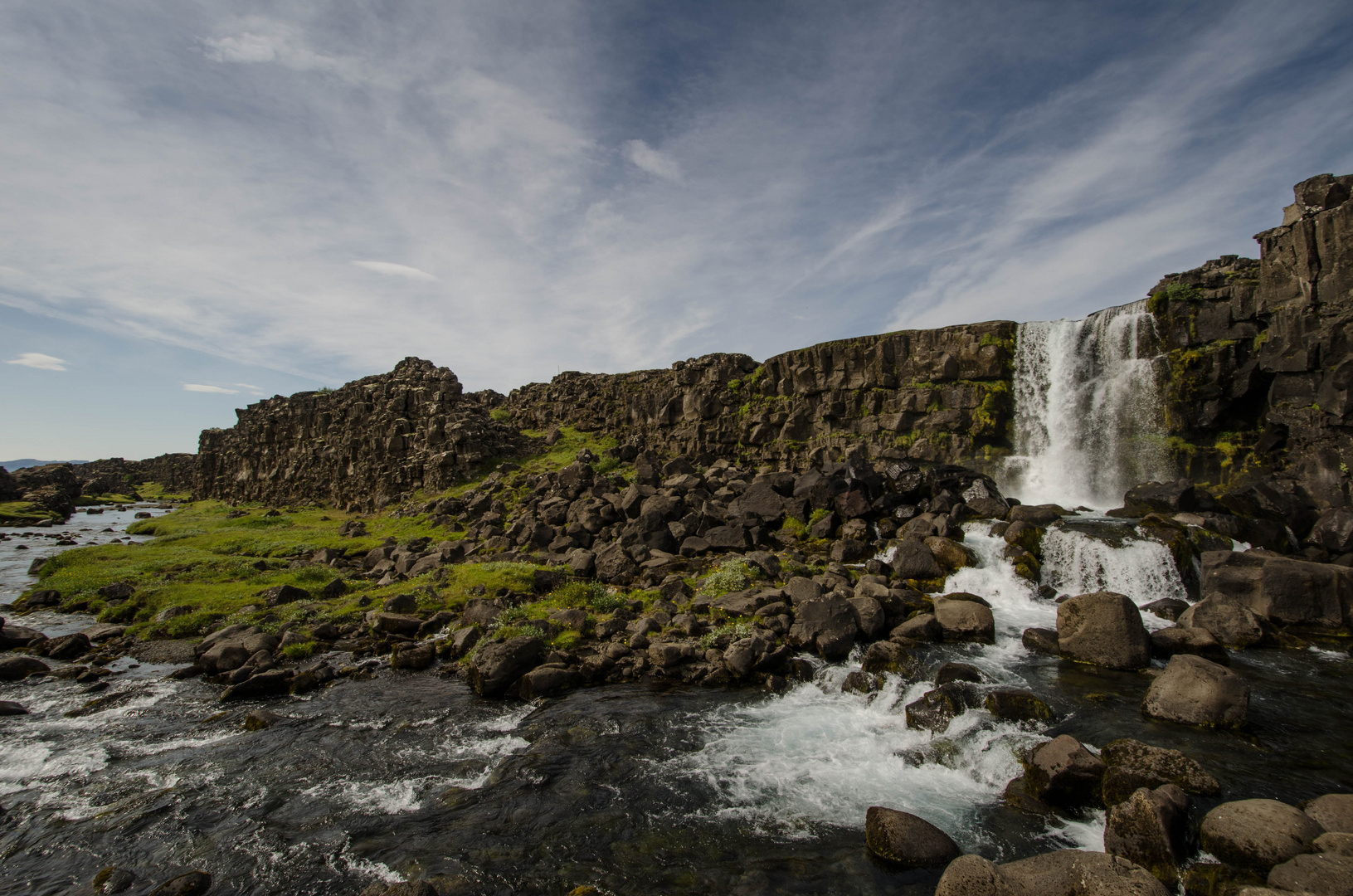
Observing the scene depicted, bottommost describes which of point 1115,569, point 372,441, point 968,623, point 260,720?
point 260,720

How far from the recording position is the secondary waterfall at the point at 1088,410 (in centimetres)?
3206

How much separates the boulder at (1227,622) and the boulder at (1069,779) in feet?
30.0

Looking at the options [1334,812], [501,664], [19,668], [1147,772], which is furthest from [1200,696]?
[19,668]

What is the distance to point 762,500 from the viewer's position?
1101 inches

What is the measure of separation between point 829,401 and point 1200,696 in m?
32.9

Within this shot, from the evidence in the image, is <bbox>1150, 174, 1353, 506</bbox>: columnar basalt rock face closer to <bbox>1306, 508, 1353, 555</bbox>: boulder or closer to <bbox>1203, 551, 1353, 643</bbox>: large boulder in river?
<bbox>1306, 508, 1353, 555</bbox>: boulder

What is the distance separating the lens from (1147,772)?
28.8 ft

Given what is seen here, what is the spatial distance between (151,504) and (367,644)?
88365 mm

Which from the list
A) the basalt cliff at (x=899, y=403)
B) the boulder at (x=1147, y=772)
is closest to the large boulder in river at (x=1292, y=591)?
the boulder at (x=1147, y=772)

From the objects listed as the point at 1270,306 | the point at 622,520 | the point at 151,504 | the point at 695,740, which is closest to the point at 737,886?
the point at 695,740

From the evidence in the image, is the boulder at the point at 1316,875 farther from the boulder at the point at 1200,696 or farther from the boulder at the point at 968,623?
the boulder at the point at 968,623

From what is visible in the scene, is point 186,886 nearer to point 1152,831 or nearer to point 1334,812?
point 1152,831

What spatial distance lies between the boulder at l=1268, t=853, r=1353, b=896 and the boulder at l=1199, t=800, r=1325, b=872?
294 millimetres

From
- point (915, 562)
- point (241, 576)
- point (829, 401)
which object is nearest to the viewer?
point (915, 562)
